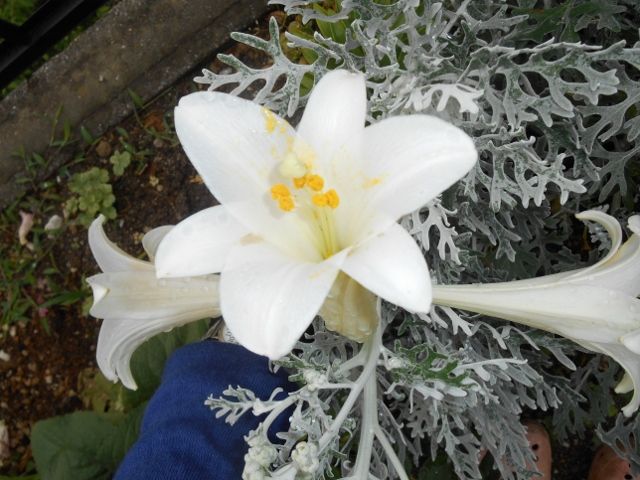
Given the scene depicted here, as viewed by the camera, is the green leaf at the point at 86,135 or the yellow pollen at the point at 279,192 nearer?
the yellow pollen at the point at 279,192

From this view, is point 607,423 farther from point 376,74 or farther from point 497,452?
point 376,74

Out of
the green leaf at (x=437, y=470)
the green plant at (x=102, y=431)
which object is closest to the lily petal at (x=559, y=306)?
the green leaf at (x=437, y=470)

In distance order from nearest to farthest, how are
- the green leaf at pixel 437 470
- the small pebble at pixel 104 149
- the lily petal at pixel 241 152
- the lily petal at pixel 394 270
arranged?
the lily petal at pixel 394 270
the lily petal at pixel 241 152
the green leaf at pixel 437 470
the small pebble at pixel 104 149

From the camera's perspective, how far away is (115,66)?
6.59 feet

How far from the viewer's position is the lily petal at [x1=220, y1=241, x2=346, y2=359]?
64 cm

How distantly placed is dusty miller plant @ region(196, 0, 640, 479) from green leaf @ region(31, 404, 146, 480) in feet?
1.69

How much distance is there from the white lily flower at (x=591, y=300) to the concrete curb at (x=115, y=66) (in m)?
1.34

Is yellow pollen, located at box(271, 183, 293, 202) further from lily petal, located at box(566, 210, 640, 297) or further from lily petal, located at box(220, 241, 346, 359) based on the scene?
lily petal, located at box(566, 210, 640, 297)

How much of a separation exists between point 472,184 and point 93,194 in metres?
1.32

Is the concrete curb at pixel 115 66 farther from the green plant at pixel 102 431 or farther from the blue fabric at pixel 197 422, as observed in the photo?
the blue fabric at pixel 197 422

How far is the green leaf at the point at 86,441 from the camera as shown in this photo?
5.41 ft

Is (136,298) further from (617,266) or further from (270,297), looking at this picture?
(617,266)

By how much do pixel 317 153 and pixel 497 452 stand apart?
2.78ft

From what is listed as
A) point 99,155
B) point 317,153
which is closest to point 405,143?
point 317,153
